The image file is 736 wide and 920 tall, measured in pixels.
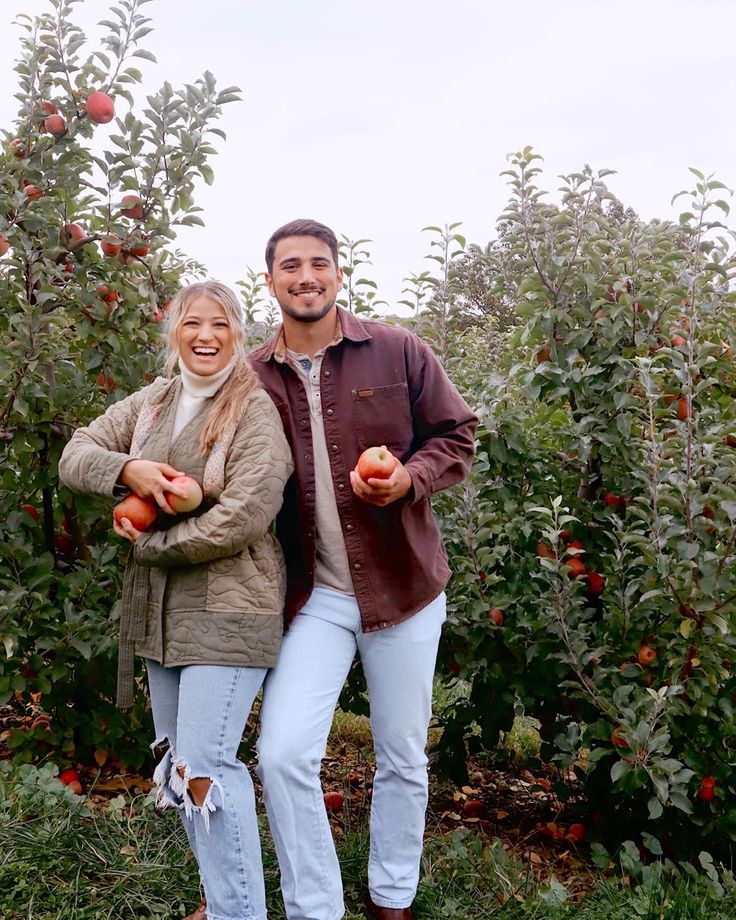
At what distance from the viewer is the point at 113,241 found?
12.2ft

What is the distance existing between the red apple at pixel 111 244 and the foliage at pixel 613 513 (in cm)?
146

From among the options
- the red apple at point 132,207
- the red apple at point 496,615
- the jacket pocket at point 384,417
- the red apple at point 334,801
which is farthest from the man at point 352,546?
the red apple at point 132,207

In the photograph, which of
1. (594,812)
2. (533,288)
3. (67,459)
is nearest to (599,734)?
(594,812)

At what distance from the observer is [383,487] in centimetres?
245

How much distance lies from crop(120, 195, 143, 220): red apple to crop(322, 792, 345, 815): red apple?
239 centimetres

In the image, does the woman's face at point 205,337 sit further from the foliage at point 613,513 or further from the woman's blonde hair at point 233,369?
the foliage at point 613,513

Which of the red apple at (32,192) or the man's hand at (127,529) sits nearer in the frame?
the man's hand at (127,529)

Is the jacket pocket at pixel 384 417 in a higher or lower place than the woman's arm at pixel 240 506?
higher

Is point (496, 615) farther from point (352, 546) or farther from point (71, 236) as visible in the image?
point (71, 236)

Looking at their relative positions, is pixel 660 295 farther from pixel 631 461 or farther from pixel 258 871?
pixel 258 871

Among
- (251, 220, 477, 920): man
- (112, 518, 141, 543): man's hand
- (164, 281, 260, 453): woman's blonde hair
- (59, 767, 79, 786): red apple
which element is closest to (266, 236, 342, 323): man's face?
(251, 220, 477, 920): man

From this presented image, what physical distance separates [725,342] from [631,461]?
580 mm

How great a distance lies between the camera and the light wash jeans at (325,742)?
2471 millimetres

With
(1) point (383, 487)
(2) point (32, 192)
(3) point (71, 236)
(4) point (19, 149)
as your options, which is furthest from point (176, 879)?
(4) point (19, 149)
